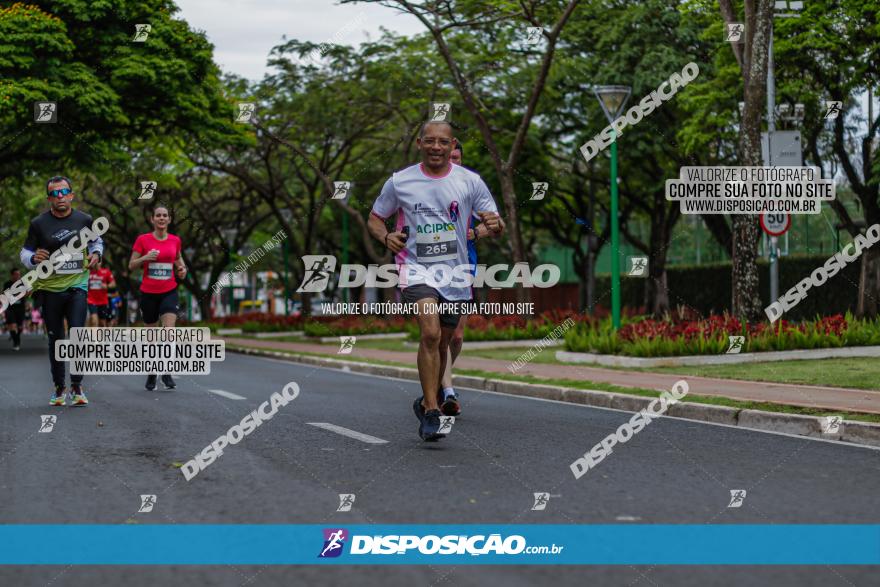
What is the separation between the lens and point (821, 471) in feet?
23.1

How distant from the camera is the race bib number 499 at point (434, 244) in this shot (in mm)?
8117

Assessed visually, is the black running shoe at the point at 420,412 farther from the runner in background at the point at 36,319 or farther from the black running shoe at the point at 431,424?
the runner in background at the point at 36,319

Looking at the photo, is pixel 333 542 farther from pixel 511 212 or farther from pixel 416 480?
pixel 511 212

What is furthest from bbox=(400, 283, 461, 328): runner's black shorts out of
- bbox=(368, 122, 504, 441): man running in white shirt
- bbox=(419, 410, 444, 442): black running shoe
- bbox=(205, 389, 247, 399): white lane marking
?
bbox=(205, 389, 247, 399): white lane marking

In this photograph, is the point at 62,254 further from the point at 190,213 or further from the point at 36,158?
the point at 190,213

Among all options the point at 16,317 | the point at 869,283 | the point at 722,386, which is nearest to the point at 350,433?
the point at 722,386

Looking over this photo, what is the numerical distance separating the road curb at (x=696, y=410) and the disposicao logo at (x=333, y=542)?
4904mm

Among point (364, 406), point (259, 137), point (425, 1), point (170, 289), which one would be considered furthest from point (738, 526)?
point (259, 137)

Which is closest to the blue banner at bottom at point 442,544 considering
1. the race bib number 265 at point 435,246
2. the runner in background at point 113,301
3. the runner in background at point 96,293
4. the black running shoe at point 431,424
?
the black running shoe at point 431,424

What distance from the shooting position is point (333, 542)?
506cm

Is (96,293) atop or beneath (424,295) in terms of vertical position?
beneath

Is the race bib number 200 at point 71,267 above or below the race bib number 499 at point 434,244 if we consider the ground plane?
below

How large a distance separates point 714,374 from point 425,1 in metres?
14.0

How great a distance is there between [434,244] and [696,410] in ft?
12.0
